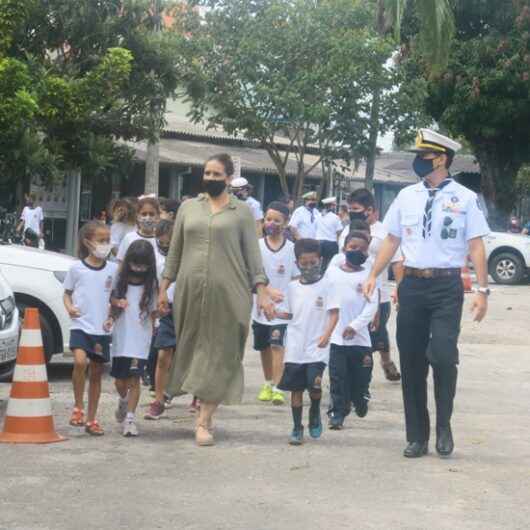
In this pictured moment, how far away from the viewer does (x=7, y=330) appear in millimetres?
9977

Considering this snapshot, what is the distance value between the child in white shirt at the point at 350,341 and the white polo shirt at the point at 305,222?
11.5 metres

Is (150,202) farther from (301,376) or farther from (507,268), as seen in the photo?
(507,268)

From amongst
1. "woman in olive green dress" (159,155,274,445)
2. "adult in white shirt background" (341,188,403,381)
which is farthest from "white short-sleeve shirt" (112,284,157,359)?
"adult in white shirt background" (341,188,403,381)

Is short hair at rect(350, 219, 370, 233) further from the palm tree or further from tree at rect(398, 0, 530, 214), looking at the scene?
tree at rect(398, 0, 530, 214)

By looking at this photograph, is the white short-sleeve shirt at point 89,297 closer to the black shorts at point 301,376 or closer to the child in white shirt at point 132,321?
the child in white shirt at point 132,321

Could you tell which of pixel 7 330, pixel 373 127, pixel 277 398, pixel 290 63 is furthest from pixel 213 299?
pixel 373 127

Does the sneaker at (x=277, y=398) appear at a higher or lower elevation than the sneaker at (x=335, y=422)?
higher

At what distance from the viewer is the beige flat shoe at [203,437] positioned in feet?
28.8

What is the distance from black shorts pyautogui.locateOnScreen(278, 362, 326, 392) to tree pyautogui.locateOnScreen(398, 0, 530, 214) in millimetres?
29782

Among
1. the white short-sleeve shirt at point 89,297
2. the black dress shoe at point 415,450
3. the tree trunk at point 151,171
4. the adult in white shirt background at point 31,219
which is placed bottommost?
the black dress shoe at point 415,450

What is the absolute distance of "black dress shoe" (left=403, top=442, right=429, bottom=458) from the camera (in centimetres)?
850

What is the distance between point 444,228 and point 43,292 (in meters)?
4.55

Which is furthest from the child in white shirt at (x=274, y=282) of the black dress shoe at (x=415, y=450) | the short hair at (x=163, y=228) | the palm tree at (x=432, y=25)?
the palm tree at (x=432, y=25)

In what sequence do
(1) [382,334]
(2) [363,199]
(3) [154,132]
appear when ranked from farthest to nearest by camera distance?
(3) [154,132] < (1) [382,334] < (2) [363,199]
